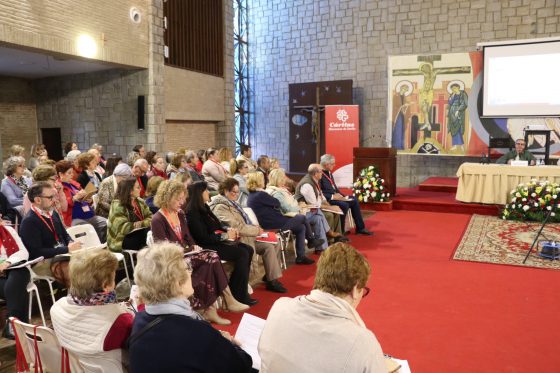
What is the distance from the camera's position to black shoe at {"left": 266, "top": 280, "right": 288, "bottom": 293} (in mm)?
4512

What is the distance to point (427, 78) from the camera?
436 inches

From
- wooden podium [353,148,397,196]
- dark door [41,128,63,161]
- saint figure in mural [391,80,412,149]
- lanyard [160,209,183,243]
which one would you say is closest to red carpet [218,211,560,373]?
lanyard [160,209,183,243]

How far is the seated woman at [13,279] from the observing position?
3402 millimetres

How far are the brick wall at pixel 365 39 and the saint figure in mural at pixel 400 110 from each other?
706mm

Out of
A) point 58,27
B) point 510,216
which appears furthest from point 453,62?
point 58,27

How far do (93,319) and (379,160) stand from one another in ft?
24.1

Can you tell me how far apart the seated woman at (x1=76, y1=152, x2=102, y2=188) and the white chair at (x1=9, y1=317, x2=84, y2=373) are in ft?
11.3

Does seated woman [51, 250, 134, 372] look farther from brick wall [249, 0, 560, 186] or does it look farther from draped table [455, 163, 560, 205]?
brick wall [249, 0, 560, 186]

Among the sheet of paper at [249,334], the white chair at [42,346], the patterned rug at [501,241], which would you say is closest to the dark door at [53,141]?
the patterned rug at [501,241]

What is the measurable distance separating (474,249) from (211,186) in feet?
12.3

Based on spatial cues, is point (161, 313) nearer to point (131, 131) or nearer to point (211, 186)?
point (211, 186)

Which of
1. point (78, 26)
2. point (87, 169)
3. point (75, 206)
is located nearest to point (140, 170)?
point (87, 169)

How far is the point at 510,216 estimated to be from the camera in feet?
24.8

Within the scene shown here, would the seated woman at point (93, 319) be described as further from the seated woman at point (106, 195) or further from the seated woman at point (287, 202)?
the seated woman at point (287, 202)
